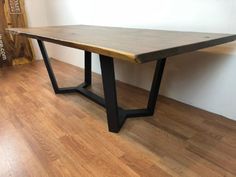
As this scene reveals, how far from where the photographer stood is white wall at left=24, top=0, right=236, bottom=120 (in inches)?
61.1

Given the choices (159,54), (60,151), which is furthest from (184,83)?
(60,151)

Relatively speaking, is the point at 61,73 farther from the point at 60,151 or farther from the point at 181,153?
the point at 181,153

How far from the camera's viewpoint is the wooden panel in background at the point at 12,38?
11.2 ft

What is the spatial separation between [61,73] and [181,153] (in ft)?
7.22

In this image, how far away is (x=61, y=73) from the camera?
305 cm

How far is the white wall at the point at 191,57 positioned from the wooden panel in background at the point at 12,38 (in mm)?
1787

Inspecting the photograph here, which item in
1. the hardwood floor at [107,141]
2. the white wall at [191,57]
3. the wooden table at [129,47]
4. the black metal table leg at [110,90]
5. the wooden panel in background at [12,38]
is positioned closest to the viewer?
the wooden table at [129,47]

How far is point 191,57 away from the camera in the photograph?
1779 mm

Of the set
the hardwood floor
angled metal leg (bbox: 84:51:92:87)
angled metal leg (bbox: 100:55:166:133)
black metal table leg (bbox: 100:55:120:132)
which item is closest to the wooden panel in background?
the hardwood floor

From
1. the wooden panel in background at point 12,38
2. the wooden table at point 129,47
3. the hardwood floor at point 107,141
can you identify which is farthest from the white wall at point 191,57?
the wooden panel in background at point 12,38

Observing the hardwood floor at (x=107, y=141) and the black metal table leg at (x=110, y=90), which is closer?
the hardwood floor at (x=107, y=141)

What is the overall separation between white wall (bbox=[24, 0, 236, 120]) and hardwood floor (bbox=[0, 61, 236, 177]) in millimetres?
128

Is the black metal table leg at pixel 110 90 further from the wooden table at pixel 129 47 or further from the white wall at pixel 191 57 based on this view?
the white wall at pixel 191 57

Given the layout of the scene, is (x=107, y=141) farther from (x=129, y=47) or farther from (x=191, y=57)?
(x=191, y=57)
